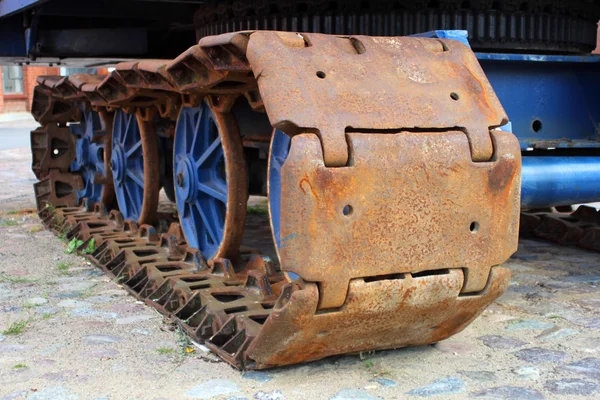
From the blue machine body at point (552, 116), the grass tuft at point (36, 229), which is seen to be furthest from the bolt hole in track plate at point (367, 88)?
the grass tuft at point (36, 229)

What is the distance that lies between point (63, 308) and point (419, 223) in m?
1.77

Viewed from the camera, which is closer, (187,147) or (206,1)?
(187,147)

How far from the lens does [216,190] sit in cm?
379

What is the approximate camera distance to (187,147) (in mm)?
4117

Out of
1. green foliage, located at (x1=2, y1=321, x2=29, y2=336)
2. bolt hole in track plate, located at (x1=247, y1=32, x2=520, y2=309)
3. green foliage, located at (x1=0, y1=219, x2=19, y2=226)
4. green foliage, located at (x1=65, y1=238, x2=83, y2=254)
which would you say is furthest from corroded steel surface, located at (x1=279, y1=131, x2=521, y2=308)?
green foliage, located at (x1=0, y1=219, x2=19, y2=226)

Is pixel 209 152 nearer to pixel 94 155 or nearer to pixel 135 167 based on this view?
pixel 135 167

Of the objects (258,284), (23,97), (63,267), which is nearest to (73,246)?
(63,267)

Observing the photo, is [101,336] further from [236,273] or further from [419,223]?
[419,223]

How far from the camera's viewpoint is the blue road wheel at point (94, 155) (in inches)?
210

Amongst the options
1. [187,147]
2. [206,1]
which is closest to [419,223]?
[187,147]

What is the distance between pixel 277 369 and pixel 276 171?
2.67ft

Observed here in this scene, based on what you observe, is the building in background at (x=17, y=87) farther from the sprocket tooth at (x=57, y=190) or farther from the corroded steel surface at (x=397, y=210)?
the corroded steel surface at (x=397, y=210)

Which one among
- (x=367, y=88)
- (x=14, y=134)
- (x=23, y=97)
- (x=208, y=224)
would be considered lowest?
(x=14, y=134)

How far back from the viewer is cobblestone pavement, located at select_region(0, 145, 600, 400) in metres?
2.56
